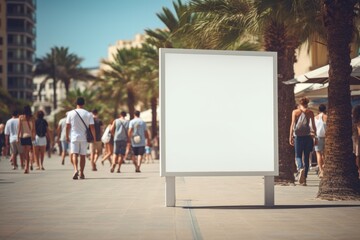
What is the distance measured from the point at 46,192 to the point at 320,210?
5.43 m

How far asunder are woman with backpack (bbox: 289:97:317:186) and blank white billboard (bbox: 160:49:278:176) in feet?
14.7

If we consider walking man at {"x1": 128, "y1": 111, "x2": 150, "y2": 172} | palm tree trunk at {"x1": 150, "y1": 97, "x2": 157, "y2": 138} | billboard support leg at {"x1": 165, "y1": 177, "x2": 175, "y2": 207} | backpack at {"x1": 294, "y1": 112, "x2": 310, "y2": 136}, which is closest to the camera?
billboard support leg at {"x1": 165, "y1": 177, "x2": 175, "y2": 207}

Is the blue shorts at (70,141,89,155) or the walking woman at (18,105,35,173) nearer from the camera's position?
the blue shorts at (70,141,89,155)

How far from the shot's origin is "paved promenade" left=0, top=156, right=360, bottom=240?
784 cm

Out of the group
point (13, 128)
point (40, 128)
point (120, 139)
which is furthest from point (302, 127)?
point (13, 128)

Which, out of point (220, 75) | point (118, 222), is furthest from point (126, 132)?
point (118, 222)

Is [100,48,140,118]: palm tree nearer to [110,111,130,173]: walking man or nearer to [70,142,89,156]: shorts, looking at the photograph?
[110,111,130,173]: walking man

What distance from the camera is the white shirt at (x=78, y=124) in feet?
57.5

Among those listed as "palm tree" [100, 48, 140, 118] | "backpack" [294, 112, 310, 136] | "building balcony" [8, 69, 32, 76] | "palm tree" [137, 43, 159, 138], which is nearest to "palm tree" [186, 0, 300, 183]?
"backpack" [294, 112, 310, 136]

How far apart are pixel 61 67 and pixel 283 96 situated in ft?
303

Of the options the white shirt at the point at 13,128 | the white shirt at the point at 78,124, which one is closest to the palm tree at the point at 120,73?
the white shirt at the point at 13,128

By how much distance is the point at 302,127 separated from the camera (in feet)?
50.1

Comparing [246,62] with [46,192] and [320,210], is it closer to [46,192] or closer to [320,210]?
[320,210]

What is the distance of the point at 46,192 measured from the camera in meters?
13.6
